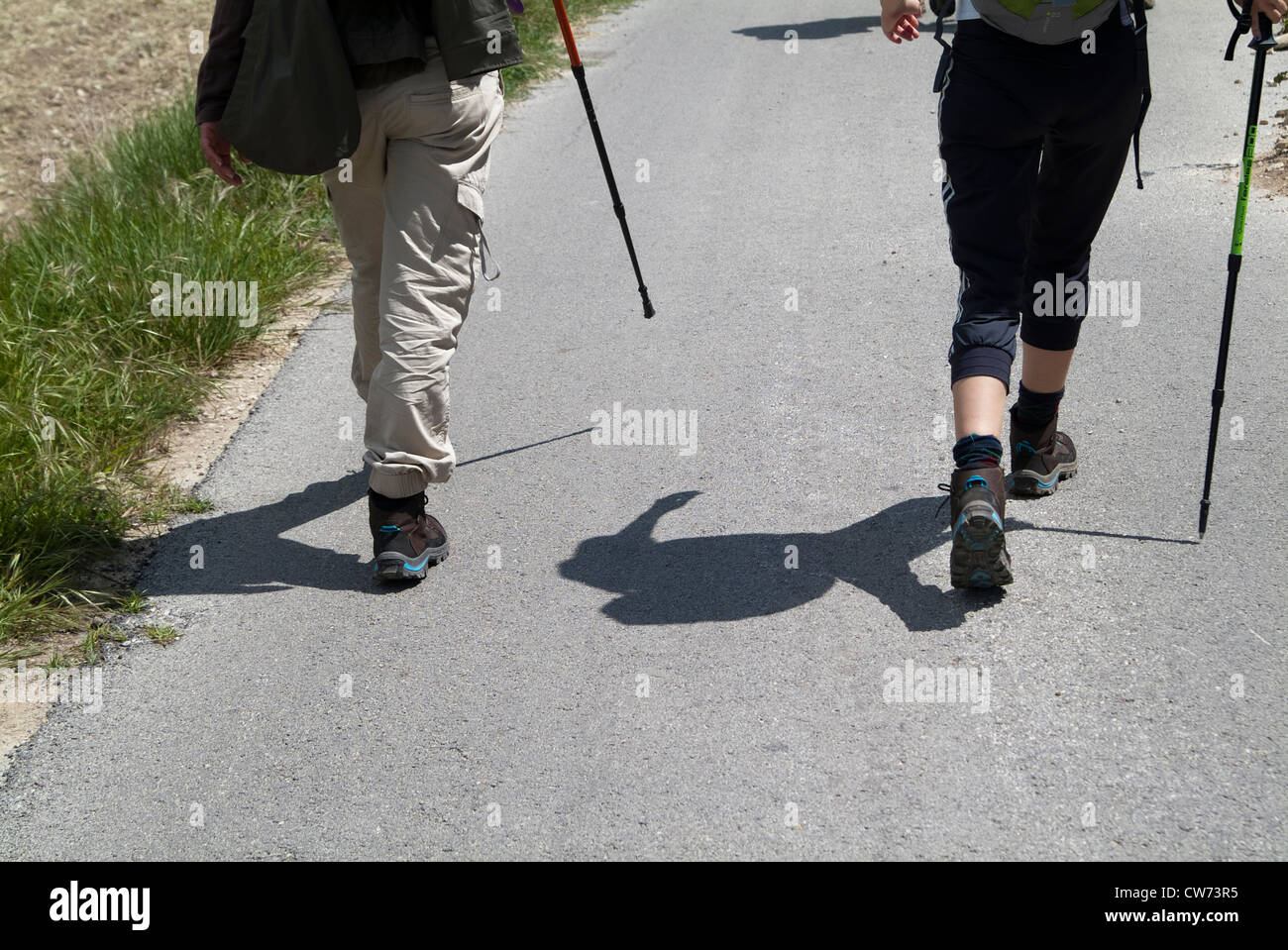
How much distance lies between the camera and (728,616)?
3457 mm

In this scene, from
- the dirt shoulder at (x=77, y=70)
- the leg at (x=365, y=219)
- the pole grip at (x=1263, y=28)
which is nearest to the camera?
the pole grip at (x=1263, y=28)

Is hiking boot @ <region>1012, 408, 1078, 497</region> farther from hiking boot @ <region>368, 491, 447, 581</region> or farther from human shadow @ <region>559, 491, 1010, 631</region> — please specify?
hiking boot @ <region>368, 491, 447, 581</region>

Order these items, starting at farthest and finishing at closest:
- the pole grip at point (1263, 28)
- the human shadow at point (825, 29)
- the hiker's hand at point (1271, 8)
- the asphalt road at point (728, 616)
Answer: the human shadow at point (825, 29) < the pole grip at point (1263, 28) < the hiker's hand at point (1271, 8) < the asphalt road at point (728, 616)

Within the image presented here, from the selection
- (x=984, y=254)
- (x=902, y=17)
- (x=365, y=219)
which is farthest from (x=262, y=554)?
(x=902, y=17)

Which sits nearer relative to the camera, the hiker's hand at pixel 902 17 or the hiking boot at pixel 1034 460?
the hiker's hand at pixel 902 17

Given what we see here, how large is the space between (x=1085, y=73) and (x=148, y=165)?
5.66 m

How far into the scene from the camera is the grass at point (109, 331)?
12.9ft

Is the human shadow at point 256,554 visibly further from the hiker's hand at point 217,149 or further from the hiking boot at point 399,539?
the hiker's hand at point 217,149

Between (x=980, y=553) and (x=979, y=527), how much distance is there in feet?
0.25

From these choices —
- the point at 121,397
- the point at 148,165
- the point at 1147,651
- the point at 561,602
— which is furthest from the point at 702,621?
the point at 148,165

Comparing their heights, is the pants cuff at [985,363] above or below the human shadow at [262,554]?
above

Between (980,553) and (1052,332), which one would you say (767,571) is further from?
(1052,332)

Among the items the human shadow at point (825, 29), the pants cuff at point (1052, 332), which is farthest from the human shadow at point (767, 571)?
the human shadow at point (825, 29)

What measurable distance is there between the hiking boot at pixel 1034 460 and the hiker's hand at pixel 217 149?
2425 mm
